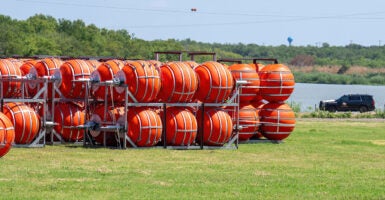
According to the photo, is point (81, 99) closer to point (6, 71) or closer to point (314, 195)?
point (6, 71)

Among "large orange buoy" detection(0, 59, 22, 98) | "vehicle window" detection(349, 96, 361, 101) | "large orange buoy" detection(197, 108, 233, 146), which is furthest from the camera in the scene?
"vehicle window" detection(349, 96, 361, 101)

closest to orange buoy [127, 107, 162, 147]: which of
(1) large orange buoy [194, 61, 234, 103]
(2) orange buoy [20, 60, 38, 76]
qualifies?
(1) large orange buoy [194, 61, 234, 103]

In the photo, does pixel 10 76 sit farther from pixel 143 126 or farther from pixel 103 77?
pixel 143 126

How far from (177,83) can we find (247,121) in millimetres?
4601

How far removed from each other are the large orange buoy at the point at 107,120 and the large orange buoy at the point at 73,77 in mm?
1272

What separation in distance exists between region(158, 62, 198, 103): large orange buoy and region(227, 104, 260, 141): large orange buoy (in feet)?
12.3

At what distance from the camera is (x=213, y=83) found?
28.9 metres

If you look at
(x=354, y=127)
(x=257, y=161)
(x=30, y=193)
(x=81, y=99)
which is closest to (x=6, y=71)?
(x=81, y=99)

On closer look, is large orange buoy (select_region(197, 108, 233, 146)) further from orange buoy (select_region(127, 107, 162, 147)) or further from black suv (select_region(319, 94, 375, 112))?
black suv (select_region(319, 94, 375, 112))

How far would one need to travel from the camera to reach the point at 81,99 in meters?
30.1

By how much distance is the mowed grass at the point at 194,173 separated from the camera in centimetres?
1853

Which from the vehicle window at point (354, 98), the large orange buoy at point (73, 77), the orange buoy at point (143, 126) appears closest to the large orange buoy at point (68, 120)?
the large orange buoy at point (73, 77)

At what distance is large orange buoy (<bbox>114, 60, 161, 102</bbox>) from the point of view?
27.6 m

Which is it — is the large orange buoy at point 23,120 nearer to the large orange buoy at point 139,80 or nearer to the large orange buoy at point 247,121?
the large orange buoy at point 139,80
